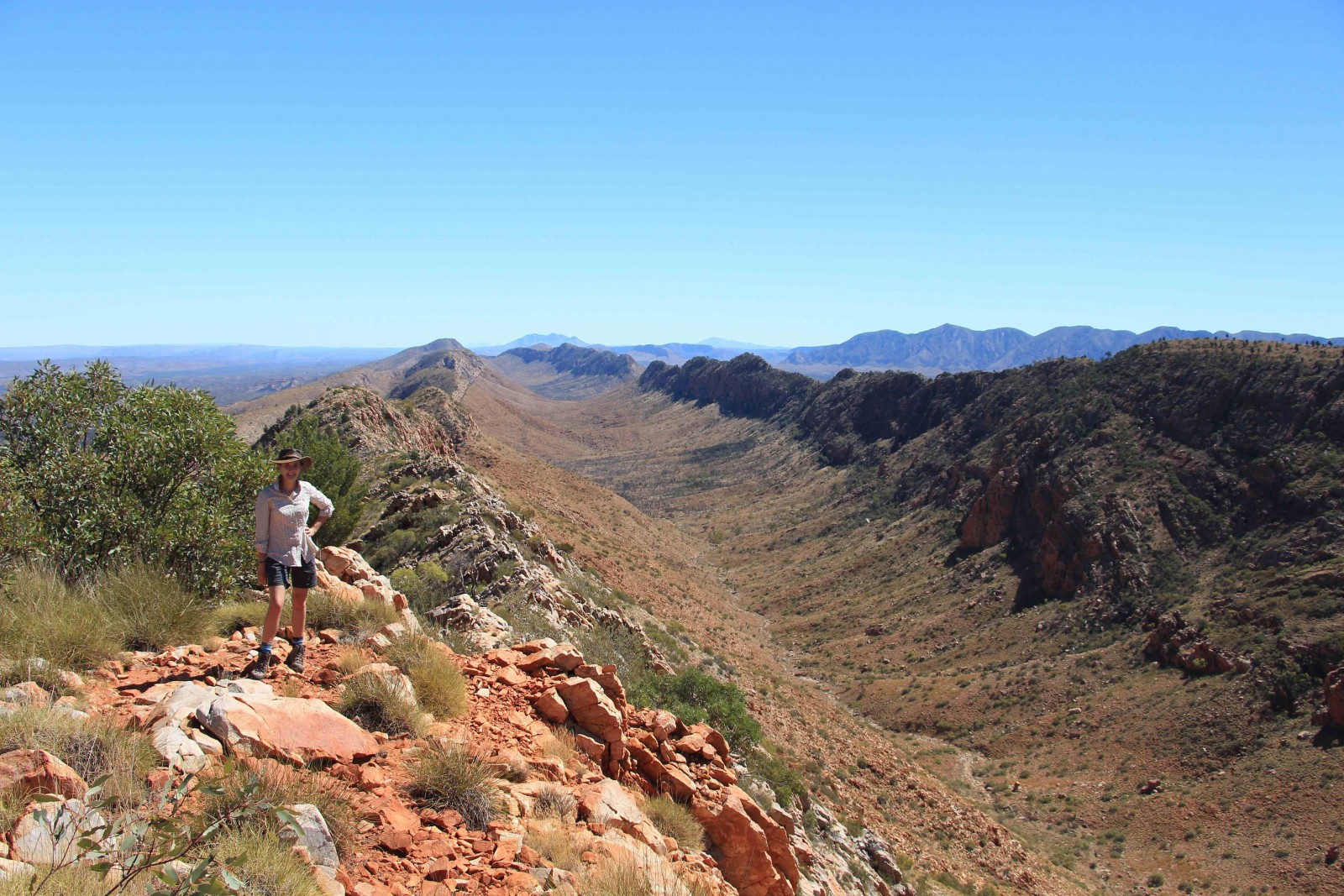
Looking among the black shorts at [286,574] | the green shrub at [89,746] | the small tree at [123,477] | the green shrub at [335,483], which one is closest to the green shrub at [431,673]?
the black shorts at [286,574]

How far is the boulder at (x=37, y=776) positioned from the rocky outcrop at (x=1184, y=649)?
37.3 meters

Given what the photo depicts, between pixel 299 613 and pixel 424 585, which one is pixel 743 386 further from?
pixel 299 613

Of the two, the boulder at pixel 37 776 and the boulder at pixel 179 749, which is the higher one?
the boulder at pixel 37 776

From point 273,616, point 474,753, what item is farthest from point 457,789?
point 273,616

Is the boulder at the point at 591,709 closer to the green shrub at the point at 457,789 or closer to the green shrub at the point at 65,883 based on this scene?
the green shrub at the point at 457,789

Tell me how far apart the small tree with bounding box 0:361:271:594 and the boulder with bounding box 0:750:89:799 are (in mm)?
5438

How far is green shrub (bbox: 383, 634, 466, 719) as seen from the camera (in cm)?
730

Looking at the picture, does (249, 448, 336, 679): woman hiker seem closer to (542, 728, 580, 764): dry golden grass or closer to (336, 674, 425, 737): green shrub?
(336, 674, 425, 737): green shrub

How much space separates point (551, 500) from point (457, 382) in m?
113

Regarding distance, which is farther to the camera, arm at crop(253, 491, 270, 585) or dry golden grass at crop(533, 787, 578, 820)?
arm at crop(253, 491, 270, 585)

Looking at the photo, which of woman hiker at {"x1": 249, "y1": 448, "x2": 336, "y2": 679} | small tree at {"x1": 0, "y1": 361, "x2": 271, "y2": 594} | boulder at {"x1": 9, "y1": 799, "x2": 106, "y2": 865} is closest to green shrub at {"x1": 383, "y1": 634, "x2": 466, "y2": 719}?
woman hiker at {"x1": 249, "y1": 448, "x2": 336, "y2": 679}

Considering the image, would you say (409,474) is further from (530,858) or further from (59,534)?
(530,858)

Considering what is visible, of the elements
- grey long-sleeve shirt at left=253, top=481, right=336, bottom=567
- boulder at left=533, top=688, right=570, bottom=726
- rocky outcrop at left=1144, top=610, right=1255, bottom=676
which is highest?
grey long-sleeve shirt at left=253, top=481, right=336, bottom=567

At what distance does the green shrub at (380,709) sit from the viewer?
6.74m
